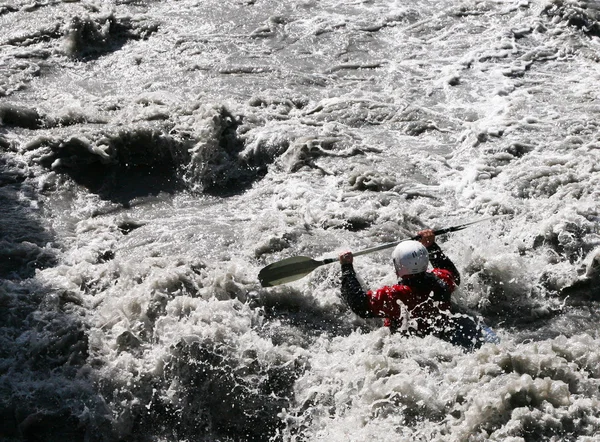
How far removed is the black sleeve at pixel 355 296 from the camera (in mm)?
5535

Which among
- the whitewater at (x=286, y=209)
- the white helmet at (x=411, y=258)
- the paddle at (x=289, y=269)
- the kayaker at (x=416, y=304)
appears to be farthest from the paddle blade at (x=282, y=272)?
the white helmet at (x=411, y=258)

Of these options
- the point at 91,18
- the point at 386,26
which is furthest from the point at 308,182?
the point at 91,18

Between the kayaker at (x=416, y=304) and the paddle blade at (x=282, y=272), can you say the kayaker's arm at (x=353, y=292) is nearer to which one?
the kayaker at (x=416, y=304)

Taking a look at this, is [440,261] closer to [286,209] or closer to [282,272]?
[282,272]

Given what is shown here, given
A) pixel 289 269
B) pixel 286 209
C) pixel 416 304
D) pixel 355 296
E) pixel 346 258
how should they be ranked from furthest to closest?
pixel 286 209, pixel 289 269, pixel 346 258, pixel 355 296, pixel 416 304

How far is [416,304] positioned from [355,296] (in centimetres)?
45


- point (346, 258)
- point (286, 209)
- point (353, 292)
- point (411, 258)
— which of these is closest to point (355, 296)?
point (353, 292)

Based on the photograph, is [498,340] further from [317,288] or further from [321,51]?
[321,51]

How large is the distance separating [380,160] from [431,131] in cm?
88

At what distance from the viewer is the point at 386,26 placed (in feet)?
35.2

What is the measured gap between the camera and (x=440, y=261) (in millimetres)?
5883

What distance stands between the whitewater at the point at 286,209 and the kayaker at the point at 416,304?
0.14 m

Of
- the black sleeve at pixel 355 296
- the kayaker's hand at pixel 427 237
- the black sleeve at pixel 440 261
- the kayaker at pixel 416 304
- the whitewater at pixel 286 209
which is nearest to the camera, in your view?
the whitewater at pixel 286 209

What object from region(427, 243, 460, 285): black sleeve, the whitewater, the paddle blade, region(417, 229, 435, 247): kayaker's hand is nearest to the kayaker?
the whitewater
